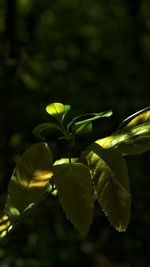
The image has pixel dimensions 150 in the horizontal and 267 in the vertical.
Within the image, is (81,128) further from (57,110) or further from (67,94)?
(67,94)

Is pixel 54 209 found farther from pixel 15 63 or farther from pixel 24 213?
pixel 24 213

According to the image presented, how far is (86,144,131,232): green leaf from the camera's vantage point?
68 cm

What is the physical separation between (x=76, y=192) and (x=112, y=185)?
0.05m

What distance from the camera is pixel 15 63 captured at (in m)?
2.54

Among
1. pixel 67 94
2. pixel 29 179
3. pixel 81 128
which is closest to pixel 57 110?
pixel 81 128

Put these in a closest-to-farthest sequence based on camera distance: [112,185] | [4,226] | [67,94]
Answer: [112,185] < [4,226] < [67,94]

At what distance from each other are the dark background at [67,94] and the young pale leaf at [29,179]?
99cm

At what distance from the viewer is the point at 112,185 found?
2.30 feet

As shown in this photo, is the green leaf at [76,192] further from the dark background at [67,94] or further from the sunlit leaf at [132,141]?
the dark background at [67,94]

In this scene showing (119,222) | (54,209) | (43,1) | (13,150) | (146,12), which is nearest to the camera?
(119,222)

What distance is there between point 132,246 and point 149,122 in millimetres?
1871

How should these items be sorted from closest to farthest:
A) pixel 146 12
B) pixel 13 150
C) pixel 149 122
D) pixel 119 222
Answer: pixel 119 222 < pixel 149 122 < pixel 13 150 < pixel 146 12

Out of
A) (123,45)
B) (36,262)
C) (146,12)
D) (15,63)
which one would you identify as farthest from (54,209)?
(146,12)

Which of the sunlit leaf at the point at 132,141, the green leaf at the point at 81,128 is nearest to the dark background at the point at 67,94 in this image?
the green leaf at the point at 81,128
